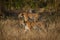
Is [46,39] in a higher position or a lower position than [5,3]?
lower

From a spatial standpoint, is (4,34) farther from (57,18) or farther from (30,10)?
(57,18)

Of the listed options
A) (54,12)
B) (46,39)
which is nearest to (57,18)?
(54,12)

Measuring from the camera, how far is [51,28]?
1278 millimetres

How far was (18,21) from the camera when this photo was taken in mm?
1275

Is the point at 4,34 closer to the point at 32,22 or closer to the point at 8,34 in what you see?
the point at 8,34

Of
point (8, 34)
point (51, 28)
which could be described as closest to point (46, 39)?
point (51, 28)

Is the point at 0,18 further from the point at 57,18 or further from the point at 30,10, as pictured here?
the point at 57,18

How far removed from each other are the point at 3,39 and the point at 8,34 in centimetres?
7

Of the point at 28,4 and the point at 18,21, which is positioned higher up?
the point at 28,4

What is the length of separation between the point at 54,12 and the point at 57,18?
0.23ft

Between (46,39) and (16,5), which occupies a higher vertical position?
(16,5)

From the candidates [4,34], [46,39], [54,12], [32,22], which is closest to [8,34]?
[4,34]

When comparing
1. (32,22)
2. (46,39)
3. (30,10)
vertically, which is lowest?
(46,39)

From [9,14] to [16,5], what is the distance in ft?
0.38
